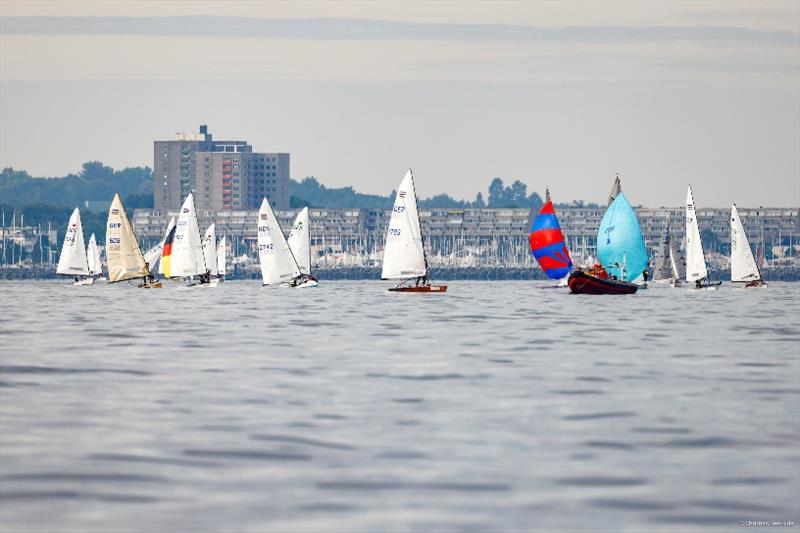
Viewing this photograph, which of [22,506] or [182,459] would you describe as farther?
[182,459]

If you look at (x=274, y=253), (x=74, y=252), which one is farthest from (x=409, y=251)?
(x=74, y=252)

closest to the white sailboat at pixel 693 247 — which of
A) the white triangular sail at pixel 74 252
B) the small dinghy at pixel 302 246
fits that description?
the small dinghy at pixel 302 246

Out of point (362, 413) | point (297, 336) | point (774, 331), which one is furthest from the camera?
point (774, 331)

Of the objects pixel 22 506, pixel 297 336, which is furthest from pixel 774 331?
pixel 22 506

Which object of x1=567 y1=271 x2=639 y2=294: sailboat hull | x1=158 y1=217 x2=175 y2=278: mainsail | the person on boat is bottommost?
x1=567 y1=271 x2=639 y2=294: sailboat hull

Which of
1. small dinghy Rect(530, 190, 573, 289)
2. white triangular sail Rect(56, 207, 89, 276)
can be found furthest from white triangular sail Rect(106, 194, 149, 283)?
small dinghy Rect(530, 190, 573, 289)

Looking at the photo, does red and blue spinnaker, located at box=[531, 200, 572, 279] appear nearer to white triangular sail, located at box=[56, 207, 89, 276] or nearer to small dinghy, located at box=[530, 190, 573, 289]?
small dinghy, located at box=[530, 190, 573, 289]

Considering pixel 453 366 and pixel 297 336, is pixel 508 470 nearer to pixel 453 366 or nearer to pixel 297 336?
pixel 453 366

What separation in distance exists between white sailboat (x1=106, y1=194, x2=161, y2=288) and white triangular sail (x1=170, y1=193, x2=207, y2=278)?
3.39 meters

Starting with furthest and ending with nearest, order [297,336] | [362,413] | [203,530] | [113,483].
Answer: [297,336] < [362,413] < [113,483] < [203,530]

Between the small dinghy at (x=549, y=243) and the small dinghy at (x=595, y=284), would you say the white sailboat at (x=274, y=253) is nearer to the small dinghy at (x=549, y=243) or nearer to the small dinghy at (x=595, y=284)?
the small dinghy at (x=549, y=243)

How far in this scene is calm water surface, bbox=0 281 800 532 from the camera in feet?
81.4

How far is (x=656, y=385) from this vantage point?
143 ft

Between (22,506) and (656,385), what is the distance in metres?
21.6
